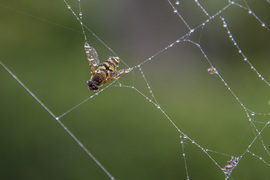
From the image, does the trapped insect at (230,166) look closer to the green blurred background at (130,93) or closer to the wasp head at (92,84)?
the green blurred background at (130,93)

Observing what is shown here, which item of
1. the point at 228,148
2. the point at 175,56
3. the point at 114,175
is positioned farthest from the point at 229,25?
the point at 114,175

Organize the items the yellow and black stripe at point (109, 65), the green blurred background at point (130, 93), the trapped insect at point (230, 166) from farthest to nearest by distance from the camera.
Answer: the green blurred background at point (130, 93) < the trapped insect at point (230, 166) < the yellow and black stripe at point (109, 65)

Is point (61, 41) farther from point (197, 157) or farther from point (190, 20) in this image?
point (197, 157)

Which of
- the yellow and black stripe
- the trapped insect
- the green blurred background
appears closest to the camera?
the yellow and black stripe

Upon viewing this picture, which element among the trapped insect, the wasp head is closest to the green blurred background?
the trapped insect

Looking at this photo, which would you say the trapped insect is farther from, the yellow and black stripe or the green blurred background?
the yellow and black stripe

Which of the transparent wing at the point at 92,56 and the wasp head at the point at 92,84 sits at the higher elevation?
the transparent wing at the point at 92,56

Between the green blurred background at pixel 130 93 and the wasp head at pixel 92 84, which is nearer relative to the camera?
the wasp head at pixel 92 84

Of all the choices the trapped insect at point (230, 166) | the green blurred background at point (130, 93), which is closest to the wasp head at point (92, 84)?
the green blurred background at point (130, 93)

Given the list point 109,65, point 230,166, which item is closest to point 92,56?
point 109,65


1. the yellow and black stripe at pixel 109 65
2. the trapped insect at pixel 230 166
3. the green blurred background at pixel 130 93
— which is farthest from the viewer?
the green blurred background at pixel 130 93
